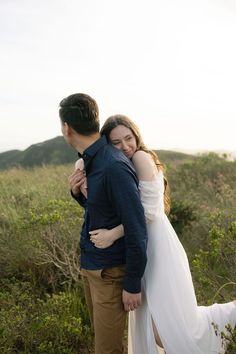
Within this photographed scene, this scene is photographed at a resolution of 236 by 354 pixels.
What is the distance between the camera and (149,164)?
3115 mm

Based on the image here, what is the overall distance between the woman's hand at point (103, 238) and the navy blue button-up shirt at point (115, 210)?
1.9 inches

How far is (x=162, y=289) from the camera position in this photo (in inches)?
125

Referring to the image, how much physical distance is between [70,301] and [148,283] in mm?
1525

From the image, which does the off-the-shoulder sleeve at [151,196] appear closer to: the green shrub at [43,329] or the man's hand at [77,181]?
the man's hand at [77,181]

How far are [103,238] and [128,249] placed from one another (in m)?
0.21

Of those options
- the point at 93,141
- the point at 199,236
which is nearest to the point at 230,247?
the point at 93,141

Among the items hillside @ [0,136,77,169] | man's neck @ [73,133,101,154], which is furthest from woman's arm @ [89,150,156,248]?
hillside @ [0,136,77,169]

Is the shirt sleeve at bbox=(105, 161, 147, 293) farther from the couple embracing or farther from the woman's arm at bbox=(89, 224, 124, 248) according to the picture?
the woman's arm at bbox=(89, 224, 124, 248)

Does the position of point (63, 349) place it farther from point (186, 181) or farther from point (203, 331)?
point (186, 181)


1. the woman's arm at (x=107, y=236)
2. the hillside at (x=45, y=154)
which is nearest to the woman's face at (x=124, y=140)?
the woman's arm at (x=107, y=236)

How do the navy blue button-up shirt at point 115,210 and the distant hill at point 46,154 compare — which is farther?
Answer: the distant hill at point 46,154

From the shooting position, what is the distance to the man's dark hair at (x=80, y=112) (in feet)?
9.34

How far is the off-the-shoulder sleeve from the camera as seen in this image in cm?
304

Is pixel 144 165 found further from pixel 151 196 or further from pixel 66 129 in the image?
pixel 66 129
